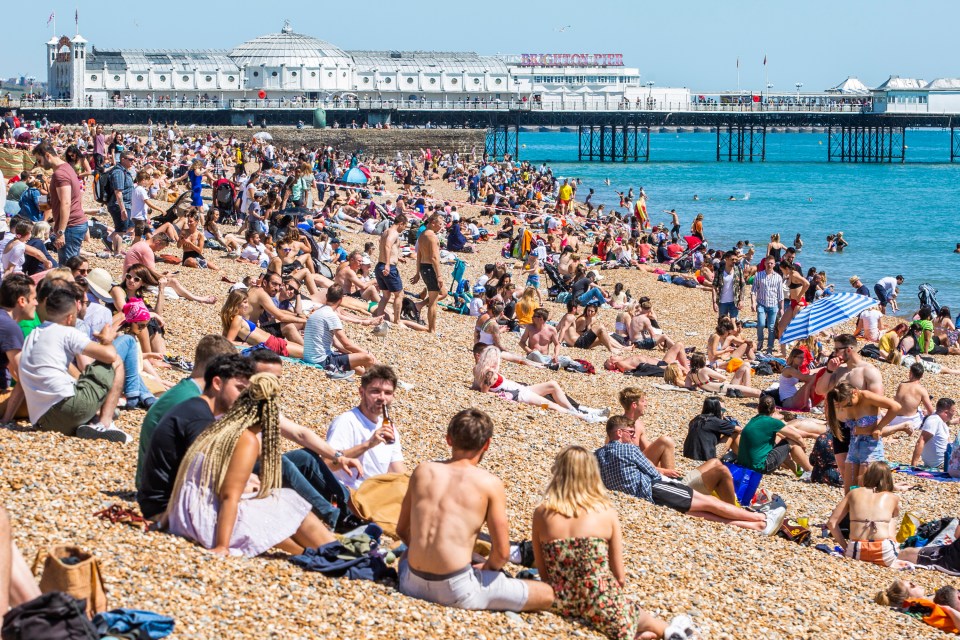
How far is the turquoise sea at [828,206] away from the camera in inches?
1302

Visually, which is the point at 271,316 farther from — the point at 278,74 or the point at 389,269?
the point at 278,74

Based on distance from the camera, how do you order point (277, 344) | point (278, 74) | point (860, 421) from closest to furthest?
point (860, 421), point (277, 344), point (278, 74)

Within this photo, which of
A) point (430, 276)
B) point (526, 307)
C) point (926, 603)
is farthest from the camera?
point (526, 307)

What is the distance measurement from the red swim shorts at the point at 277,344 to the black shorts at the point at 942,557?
203 inches

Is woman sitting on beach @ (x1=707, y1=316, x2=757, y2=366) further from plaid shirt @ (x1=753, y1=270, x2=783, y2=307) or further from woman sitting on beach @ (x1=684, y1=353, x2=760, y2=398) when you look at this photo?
woman sitting on beach @ (x1=684, y1=353, x2=760, y2=398)

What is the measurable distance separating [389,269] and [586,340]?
Result: 107 inches

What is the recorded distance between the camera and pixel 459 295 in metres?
16.1

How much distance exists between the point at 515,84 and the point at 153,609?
86798mm

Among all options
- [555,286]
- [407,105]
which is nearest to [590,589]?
[555,286]

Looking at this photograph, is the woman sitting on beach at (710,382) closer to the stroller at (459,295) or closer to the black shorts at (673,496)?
the stroller at (459,295)

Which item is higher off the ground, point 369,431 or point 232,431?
point 232,431

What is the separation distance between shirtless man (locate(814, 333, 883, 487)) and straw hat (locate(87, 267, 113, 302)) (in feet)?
18.3

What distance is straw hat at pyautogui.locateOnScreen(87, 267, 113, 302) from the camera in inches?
370

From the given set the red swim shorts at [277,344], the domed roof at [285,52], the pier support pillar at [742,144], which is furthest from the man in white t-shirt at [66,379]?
the pier support pillar at [742,144]
